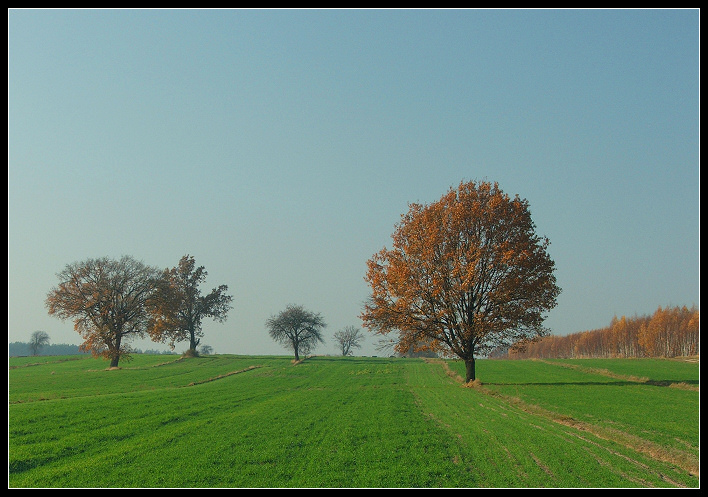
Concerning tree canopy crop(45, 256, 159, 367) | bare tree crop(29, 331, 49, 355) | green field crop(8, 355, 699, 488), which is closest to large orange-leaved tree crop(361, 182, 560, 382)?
green field crop(8, 355, 699, 488)

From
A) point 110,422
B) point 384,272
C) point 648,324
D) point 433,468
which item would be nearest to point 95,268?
point 384,272

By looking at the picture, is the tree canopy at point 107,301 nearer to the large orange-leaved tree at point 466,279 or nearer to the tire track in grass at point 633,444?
the large orange-leaved tree at point 466,279

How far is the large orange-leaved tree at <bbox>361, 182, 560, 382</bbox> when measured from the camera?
38.6 meters

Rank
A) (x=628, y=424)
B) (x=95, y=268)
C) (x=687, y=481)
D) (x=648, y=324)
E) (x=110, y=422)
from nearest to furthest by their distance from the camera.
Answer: (x=687, y=481) → (x=110, y=422) → (x=628, y=424) → (x=95, y=268) → (x=648, y=324)

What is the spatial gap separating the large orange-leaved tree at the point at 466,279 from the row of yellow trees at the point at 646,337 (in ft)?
218

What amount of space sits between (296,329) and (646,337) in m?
88.5

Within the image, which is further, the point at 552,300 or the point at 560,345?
the point at 560,345

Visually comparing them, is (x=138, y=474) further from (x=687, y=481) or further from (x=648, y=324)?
(x=648, y=324)

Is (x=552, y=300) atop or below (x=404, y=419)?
atop

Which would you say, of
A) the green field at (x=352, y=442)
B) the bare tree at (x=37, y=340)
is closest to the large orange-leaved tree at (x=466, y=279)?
the green field at (x=352, y=442)

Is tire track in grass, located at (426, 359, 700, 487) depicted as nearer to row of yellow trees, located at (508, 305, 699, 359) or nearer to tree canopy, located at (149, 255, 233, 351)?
tree canopy, located at (149, 255, 233, 351)

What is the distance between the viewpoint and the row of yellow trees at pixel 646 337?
117 m

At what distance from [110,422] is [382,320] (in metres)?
23.8
